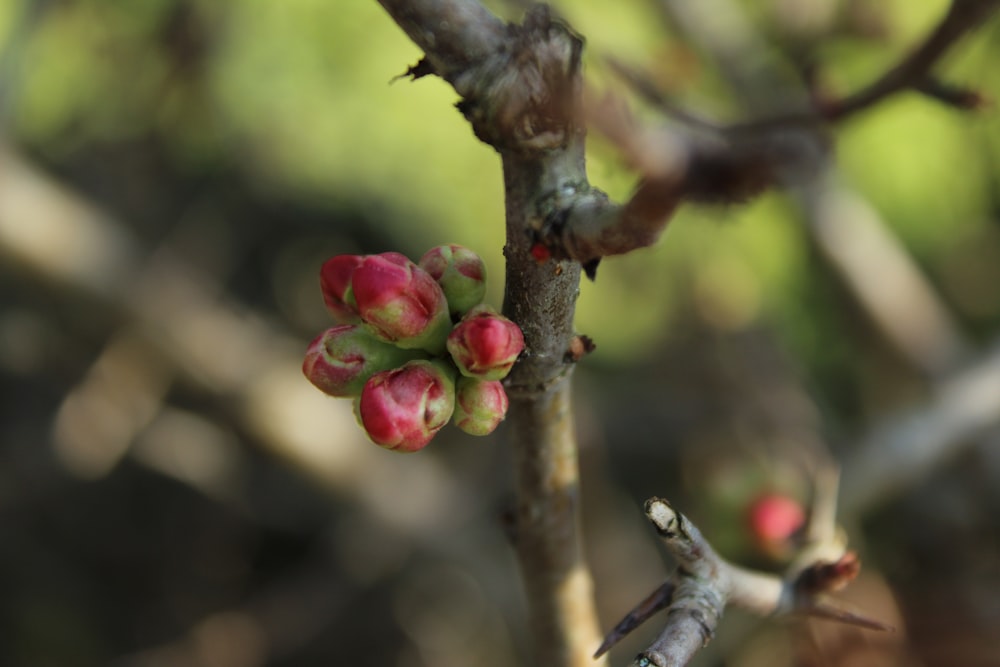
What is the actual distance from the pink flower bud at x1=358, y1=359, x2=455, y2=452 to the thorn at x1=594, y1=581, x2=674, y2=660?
307 mm

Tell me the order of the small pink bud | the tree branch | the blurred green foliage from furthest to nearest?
the blurred green foliage
the small pink bud
the tree branch

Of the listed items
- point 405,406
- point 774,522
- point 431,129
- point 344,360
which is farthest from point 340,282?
point 431,129

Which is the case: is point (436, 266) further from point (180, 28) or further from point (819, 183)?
point (180, 28)

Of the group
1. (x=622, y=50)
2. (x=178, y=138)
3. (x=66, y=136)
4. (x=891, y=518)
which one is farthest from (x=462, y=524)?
(x=66, y=136)

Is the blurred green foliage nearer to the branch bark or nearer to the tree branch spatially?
the tree branch

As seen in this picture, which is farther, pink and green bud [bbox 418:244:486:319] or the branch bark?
pink and green bud [bbox 418:244:486:319]

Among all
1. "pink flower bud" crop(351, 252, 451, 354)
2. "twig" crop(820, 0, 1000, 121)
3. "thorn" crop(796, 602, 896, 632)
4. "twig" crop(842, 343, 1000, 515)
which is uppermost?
"twig" crop(820, 0, 1000, 121)

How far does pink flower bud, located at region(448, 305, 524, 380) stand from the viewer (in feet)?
3.11

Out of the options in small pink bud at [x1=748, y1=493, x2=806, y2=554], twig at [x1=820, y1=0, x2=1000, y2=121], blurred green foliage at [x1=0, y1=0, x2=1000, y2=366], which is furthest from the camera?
blurred green foliage at [x1=0, y1=0, x2=1000, y2=366]

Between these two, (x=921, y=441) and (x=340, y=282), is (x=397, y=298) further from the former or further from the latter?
(x=921, y=441)

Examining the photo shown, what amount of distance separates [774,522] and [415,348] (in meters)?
1.08

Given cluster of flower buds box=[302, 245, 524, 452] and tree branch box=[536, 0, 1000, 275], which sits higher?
tree branch box=[536, 0, 1000, 275]

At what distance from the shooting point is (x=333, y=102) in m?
3.90

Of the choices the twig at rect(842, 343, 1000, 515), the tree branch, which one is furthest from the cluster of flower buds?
the twig at rect(842, 343, 1000, 515)
